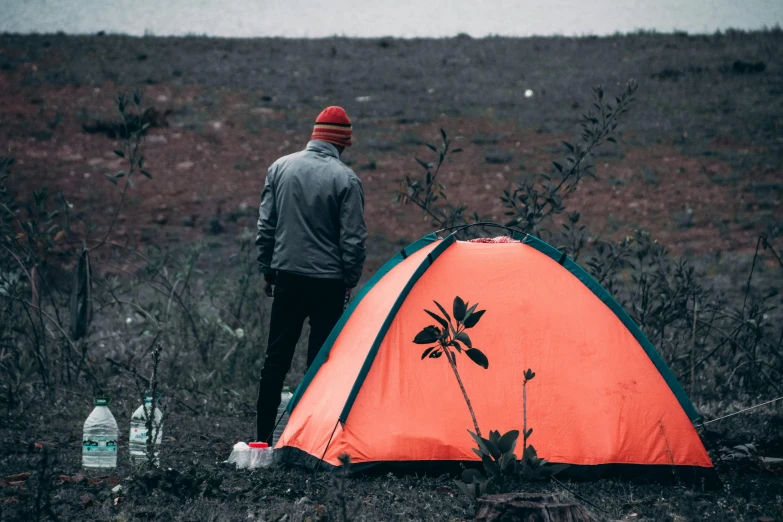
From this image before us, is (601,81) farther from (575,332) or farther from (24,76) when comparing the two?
(575,332)

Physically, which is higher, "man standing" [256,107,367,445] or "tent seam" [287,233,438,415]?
"man standing" [256,107,367,445]

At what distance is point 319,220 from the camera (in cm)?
459

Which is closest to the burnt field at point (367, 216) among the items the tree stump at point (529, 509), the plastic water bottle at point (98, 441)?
the plastic water bottle at point (98, 441)

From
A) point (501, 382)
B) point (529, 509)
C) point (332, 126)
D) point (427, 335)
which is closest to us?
point (529, 509)

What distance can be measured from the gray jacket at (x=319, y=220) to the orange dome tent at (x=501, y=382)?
1.08ft

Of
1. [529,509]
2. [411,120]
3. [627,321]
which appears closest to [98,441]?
[529,509]

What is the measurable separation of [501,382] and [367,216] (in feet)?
40.8

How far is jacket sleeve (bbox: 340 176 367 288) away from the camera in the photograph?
453cm

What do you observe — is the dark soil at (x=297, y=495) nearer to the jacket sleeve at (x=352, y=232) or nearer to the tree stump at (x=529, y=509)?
the tree stump at (x=529, y=509)

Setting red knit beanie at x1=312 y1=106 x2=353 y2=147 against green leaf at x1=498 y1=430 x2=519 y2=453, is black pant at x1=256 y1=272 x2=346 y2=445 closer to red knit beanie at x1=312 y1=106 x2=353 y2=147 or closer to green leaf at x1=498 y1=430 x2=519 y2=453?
red knit beanie at x1=312 y1=106 x2=353 y2=147

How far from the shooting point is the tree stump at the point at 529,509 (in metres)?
2.87

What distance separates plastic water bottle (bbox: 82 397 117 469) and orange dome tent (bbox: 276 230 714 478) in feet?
3.20

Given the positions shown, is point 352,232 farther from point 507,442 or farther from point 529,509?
point 529,509

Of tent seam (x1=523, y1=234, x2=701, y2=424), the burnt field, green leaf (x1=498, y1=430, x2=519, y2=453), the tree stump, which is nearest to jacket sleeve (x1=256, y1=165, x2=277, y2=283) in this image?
the burnt field
